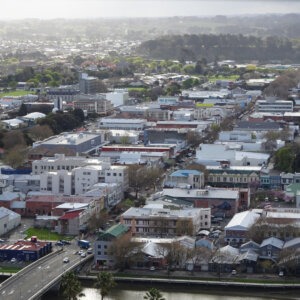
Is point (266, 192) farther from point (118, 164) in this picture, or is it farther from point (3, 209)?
point (3, 209)

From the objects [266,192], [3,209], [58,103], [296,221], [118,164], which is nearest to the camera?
[296,221]

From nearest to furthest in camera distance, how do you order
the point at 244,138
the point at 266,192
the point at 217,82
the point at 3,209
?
the point at 3,209, the point at 266,192, the point at 244,138, the point at 217,82

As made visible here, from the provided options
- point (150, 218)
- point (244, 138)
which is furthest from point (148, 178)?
point (244, 138)

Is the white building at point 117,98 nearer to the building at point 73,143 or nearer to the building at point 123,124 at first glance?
the building at point 123,124

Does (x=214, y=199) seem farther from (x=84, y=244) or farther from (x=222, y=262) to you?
(x=222, y=262)

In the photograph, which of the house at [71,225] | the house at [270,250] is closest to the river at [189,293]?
the house at [270,250]

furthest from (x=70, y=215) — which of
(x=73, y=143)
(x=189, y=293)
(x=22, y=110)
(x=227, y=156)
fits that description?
(x=22, y=110)
